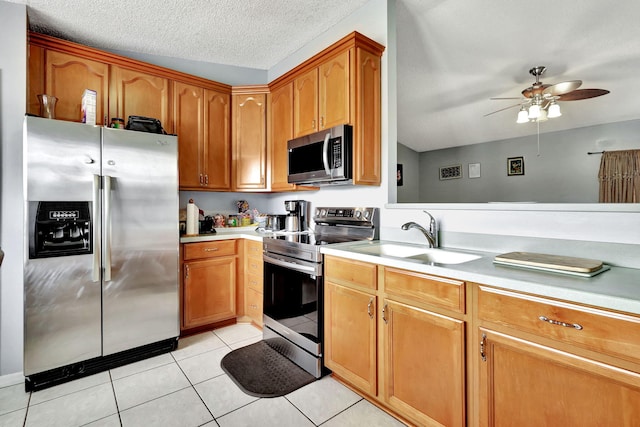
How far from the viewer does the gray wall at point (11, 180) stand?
199cm

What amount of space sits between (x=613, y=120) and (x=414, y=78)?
345 cm

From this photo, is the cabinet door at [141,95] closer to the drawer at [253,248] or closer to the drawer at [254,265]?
the drawer at [253,248]

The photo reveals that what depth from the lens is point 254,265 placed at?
278cm

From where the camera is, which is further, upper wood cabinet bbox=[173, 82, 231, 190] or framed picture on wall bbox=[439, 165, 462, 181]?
framed picture on wall bbox=[439, 165, 462, 181]

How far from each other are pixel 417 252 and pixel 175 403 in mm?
1741

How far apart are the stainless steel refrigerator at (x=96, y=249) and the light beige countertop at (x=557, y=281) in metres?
1.87

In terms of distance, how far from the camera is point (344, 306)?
1.84 metres

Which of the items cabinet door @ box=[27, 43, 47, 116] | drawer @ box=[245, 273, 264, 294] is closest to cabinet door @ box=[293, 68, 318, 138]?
drawer @ box=[245, 273, 264, 294]

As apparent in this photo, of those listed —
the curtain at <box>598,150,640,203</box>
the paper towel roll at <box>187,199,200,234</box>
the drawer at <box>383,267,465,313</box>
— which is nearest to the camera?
the drawer at <box>383,267,465,313</box>

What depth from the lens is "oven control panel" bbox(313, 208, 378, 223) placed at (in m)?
2.36

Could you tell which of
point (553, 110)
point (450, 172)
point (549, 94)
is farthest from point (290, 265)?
point (450, 172)

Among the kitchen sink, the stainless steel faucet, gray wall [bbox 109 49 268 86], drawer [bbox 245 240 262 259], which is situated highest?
gray wall [bbox 109 49 268 86]

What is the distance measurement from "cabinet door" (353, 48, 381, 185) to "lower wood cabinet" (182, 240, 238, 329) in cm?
146

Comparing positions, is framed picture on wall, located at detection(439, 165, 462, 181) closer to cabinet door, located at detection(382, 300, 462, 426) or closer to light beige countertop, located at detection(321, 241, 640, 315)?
light beige countertop, located at detection(321, 241, 640, 315)
